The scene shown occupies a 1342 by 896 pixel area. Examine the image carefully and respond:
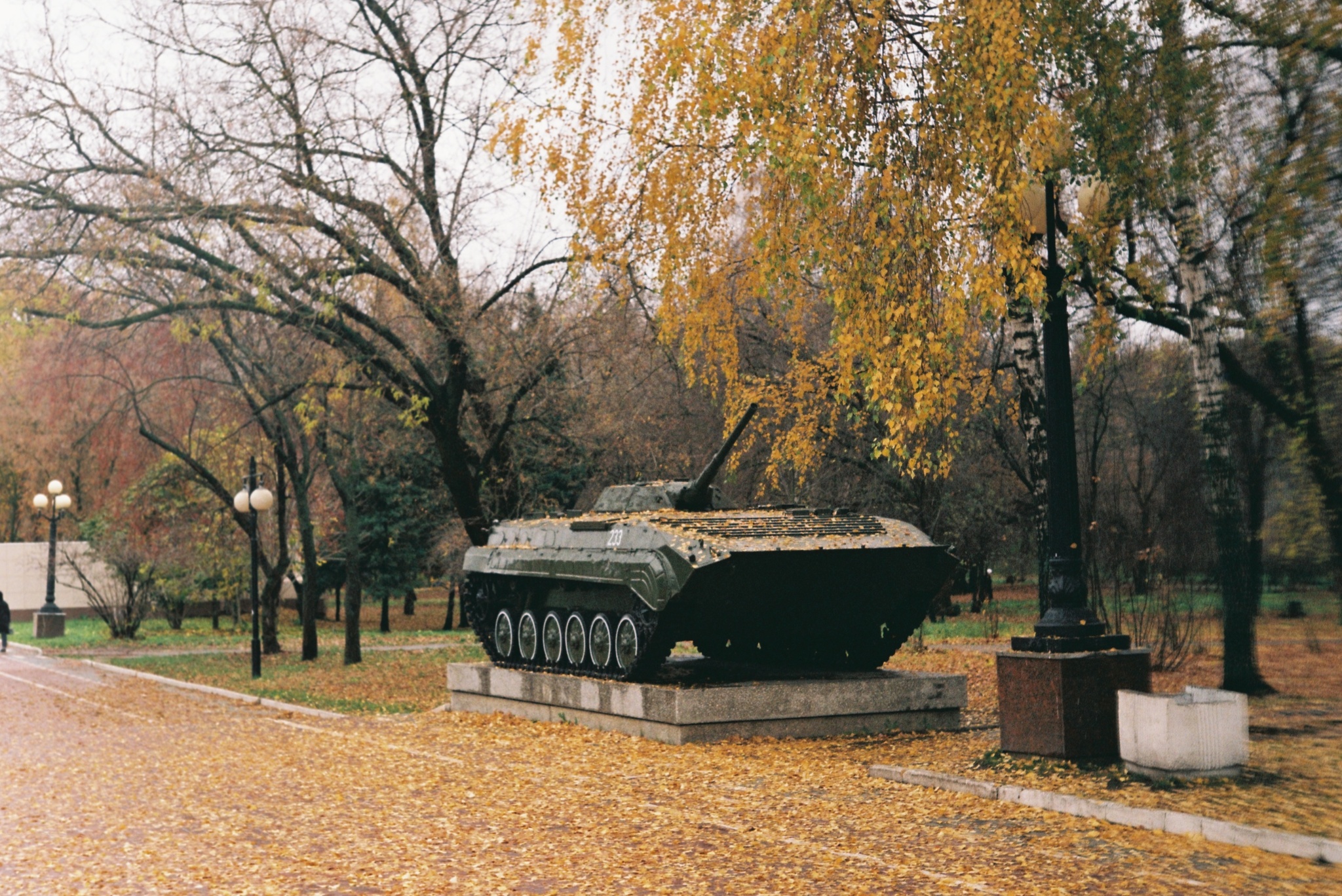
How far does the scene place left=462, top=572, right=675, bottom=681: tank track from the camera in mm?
13750

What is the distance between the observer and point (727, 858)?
7.74 metres

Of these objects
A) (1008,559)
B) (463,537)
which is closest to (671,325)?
(463,537)

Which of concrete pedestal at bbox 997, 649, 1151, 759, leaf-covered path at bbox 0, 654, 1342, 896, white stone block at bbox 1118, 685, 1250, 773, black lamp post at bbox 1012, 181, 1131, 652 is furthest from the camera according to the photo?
black lamp post at bbox 1012, 181, 1131, 652

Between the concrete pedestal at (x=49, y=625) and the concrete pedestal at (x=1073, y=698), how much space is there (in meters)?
32.1

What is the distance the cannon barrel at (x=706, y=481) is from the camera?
1501 cm

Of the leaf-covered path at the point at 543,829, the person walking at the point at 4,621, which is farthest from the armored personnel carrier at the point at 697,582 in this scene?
the person walking at the point at 4,621

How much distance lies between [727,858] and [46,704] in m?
14.0

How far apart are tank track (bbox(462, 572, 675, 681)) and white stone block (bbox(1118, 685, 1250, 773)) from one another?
204 inches

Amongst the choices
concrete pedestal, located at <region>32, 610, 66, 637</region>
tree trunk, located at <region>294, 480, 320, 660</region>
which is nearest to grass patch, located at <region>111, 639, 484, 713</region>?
tree trunk, located at <region>294, 480, 320, 660</region>

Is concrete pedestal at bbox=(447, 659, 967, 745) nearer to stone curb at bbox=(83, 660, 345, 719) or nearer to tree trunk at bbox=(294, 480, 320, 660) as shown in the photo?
stone curb at bbox=(83, 660, 345, 719)

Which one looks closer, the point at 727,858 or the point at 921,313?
the point at 727,858

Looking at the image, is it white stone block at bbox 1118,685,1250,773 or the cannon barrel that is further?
the cannon barrel

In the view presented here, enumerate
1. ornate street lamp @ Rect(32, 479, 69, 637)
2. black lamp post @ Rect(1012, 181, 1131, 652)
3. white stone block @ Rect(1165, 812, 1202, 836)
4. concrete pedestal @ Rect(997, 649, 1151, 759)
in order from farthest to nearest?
ornate street lamp @ Rect(32, 479, 69, 637) < black lamp post @ Rect(1012, 181, 1131, 652) < concrete pedestal @ Rect(997, 649, 1151, 759) < white stone block @ Rect(1165, 812, 1202, 836)

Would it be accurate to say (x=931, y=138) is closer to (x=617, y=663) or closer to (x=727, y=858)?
(x=727, y=858)
